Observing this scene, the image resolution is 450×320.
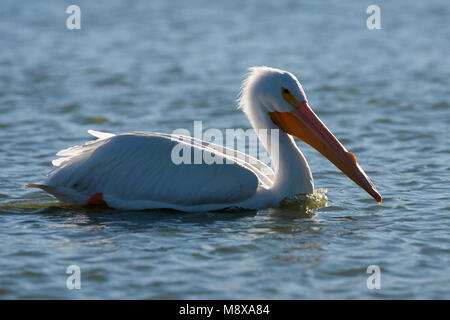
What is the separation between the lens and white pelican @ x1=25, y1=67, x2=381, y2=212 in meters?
6.48

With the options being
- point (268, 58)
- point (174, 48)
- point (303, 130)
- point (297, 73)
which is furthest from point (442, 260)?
point (174, 48)

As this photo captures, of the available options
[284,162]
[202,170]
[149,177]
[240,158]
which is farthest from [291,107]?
[149,177]

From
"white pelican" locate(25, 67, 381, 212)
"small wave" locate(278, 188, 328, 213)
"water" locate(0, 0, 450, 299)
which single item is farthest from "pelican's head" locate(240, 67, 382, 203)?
"water" locate(0, 0, 450, 299)

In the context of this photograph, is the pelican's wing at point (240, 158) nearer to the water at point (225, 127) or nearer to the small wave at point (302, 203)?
the small wave at point (302, 203)

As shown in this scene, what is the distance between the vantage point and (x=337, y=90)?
1219cm

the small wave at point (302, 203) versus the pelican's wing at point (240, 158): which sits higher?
the pelican's wing at point (240, 158)

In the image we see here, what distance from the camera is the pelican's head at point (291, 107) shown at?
676 centimetres

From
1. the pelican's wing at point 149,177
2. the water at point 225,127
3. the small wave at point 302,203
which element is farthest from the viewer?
the small wave at point 302,203

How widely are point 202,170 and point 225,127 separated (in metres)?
3.71

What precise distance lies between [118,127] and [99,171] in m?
3.54

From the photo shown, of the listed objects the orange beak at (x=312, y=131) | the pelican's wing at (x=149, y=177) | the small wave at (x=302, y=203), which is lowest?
the small wave at (x=302, y=203)

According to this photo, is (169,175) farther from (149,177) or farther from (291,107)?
(291,107)

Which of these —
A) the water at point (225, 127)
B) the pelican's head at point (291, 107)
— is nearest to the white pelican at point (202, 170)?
the pelican's head at point (291, 107)

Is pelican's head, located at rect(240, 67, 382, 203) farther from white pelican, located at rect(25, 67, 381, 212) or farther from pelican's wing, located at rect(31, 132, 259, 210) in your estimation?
pelican's wing, located at rect(31, 132, 259, 210)
